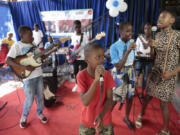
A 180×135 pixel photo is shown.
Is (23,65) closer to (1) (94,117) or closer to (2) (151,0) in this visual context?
(1) (94,117)

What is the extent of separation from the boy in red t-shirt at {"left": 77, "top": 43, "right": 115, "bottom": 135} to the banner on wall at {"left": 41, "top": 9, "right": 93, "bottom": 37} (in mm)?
5415

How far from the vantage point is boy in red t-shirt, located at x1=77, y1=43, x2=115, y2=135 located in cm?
115

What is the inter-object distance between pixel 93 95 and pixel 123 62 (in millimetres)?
879

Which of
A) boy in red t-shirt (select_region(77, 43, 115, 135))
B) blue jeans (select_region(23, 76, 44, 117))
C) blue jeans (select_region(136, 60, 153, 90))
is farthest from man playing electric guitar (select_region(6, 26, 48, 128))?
blue jeans (select_region(136, 60, 153, 90))

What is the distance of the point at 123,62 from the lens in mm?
1803

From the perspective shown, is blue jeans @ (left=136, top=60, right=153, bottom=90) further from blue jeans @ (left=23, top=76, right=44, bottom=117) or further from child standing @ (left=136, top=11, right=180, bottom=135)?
blue jeans @ (left=23, top=76, right=44, bottom=117)

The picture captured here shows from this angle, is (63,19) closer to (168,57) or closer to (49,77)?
(49,77)

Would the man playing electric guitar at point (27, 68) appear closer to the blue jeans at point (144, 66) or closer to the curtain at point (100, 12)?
the blue jeans at point (144, 66)

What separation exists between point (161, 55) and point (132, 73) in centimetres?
48

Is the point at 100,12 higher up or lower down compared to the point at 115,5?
higher up

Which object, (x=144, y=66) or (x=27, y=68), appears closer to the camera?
(x=27, y=68)

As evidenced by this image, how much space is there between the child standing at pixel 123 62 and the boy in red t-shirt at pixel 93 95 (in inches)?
25.6

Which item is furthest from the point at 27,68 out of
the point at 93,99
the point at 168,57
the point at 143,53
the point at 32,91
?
the point at 143,53

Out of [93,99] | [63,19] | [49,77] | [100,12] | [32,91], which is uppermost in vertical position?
[100,12]
